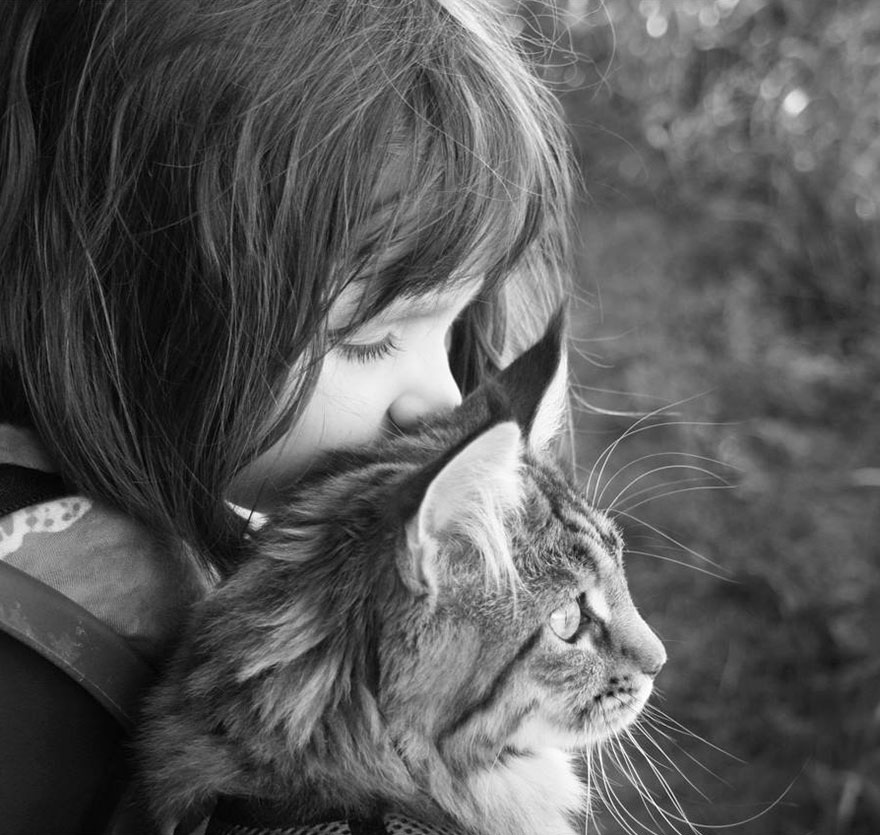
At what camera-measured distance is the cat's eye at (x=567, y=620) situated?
1.36 m

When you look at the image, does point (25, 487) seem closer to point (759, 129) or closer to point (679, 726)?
point (679, 726)

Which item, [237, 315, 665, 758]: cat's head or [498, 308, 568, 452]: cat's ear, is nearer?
[237, 315, 665, 758]: cat's head

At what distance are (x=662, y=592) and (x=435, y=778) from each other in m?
1.87

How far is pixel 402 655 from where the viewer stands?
1226mm

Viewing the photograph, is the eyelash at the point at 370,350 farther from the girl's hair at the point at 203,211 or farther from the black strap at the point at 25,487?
the black strap at the point at 25,487

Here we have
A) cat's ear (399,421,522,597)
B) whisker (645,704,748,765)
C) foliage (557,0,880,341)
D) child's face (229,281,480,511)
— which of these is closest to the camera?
cat's ear (399,421,522,597)

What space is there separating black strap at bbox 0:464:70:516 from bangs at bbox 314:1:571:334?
46 cm

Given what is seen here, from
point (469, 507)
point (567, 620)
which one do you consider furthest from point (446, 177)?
point (567, 620)

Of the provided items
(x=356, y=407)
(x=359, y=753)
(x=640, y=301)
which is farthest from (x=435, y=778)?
(x=640, y=301)

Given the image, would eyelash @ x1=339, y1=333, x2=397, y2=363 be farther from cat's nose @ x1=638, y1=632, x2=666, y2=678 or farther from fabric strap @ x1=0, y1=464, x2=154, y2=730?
cat's nose @ x1=638, y1=632, x2=666, y2=678

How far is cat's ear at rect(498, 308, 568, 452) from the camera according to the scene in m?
1.44

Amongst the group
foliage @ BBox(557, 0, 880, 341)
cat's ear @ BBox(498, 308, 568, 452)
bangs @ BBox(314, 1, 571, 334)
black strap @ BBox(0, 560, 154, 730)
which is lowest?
black strap @ BBox(0, 560, 154, 730)

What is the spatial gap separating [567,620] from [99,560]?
601 millimetres

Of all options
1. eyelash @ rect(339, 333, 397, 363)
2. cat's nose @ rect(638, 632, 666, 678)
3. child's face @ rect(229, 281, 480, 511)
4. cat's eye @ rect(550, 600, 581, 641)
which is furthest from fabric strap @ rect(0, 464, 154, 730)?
cat's nose @ rect(638, 632, 666, 678)
